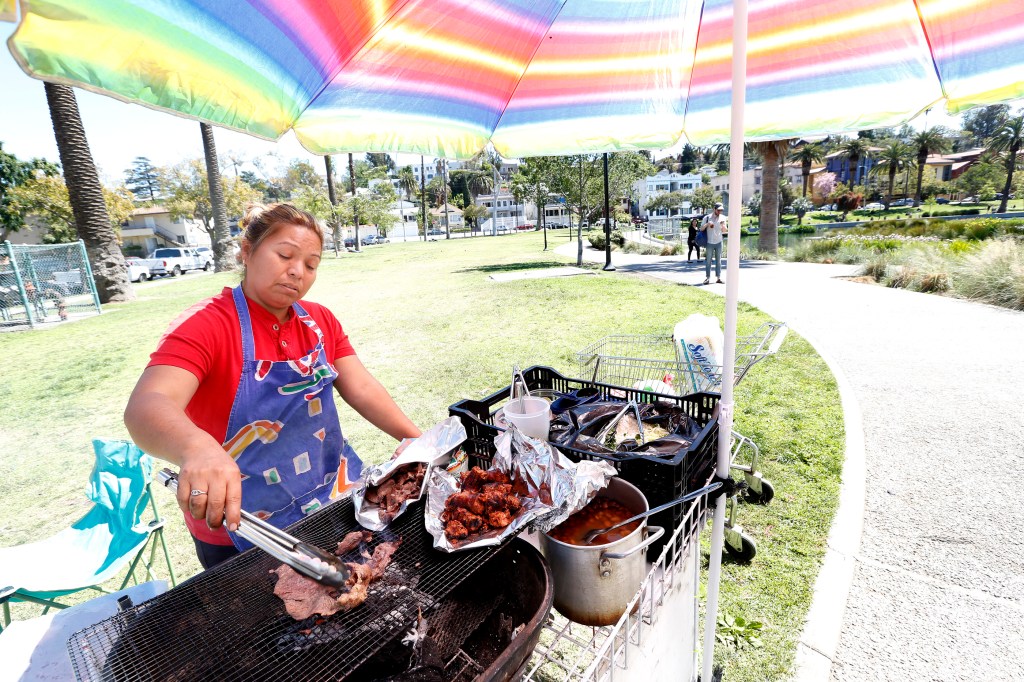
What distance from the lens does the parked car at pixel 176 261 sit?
32.4 meters

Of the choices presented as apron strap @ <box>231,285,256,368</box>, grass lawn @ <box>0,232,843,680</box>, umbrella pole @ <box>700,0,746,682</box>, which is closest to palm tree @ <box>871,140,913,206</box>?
grass lawn @ <box>0,232,843,680</box>

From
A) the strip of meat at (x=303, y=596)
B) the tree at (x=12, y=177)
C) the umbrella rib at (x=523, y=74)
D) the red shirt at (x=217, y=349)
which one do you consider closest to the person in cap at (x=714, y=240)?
the umbrella rib at (x=523, y=74)

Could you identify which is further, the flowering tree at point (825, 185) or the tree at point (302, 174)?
the flowering tree at point (825, 185)

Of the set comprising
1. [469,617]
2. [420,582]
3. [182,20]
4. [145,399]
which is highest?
[182,20]

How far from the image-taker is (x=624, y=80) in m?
2.97

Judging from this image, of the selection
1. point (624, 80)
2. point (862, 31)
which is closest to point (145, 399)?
point (624, 80)

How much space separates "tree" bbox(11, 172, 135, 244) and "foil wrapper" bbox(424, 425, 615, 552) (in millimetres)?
36448

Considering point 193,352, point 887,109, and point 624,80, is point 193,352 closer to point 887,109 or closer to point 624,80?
point 624,80

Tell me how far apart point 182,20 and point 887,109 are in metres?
3.21

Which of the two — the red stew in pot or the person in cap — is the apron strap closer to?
the red stew in pot

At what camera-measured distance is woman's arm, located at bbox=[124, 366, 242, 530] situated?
1.21m

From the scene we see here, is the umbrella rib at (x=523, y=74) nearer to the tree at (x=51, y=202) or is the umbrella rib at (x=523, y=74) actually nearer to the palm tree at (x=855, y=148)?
the tree at (x=51, y=202)

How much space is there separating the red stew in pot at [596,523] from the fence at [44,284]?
17645mm

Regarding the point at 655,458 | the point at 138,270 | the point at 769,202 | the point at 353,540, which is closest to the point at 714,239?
the point at 769,202
